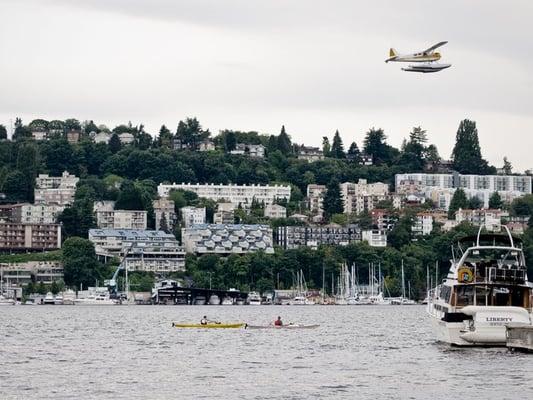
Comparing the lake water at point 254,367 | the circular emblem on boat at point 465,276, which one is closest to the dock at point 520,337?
the lake water at point 254,367

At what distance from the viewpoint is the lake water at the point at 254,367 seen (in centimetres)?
7638

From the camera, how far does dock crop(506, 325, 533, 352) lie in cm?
8831

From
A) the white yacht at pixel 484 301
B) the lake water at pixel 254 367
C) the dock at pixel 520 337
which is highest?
the white yacht at pixel 484 301

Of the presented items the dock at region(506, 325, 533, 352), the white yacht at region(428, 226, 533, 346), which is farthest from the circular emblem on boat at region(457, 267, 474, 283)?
the dock at region(506, 325, 533, 352)

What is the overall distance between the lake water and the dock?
64 cm

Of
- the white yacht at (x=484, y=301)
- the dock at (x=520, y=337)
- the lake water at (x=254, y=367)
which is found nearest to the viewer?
the lake water at (x=254, y=367)

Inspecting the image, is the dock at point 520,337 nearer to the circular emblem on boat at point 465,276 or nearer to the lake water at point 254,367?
the lake water at point 254,367

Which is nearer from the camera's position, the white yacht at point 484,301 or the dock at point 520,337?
the dock at point 520,337

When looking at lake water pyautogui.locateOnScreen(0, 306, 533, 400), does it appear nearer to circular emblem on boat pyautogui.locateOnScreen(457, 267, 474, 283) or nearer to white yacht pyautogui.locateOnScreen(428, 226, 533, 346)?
white yacht pyautogui.locateOnScreen(428, 226, 533, 346)

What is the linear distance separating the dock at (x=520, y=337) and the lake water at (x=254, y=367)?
0.64 metres

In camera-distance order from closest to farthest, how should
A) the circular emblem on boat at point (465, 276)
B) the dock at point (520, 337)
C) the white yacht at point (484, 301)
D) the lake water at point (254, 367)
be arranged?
the lake water at point (254, 367), the dock at point (520, 337), the white yacht at point (484, 301), the circular emblem on boat at point (465, 276)

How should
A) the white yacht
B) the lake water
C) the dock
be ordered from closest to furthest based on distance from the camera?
the lake water → the dock → the white yacht

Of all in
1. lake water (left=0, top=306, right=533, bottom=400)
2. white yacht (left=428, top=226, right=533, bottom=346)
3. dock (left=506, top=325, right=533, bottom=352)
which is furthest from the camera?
white yacht (left=428, top=226, right=533, bottom=346)

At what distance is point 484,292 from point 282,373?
497 inches
